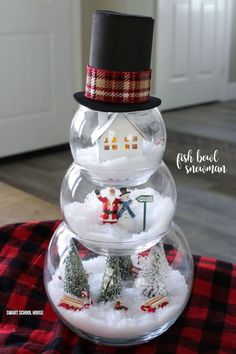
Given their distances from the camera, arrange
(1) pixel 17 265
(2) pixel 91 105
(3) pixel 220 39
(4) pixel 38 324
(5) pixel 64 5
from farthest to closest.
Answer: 1. (3) pixel 220 39
2. (5) pixel 64 5
3. (1) pixel 17 265
4. (4) pixel 38 324
5. (2) pixel 91 105

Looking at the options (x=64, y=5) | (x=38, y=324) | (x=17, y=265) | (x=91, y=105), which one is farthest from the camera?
(x=64, y=5)

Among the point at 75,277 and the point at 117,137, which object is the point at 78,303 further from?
the point at 117,137

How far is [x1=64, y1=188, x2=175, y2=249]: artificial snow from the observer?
78cm

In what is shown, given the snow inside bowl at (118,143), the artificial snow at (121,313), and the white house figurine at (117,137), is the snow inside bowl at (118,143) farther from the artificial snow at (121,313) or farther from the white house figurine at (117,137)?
the artificial snow at (121,313)

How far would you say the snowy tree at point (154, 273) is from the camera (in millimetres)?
807

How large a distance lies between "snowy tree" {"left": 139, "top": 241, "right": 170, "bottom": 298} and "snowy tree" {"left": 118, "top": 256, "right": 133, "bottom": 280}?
2 cm

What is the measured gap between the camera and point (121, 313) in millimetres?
799

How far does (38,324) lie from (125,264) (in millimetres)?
186

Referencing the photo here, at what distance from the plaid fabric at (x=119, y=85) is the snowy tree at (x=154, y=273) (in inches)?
9.3

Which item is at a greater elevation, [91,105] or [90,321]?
[91,105]

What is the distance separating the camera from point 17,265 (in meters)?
1.02

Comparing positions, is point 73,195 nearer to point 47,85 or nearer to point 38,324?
point 38,324

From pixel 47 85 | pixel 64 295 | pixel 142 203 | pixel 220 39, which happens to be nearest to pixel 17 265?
pixel 64 295

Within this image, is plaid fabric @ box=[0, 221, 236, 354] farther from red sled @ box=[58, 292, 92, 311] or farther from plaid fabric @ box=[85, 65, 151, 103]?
plaid fabric @ box=[85, 65, 151, 103]
